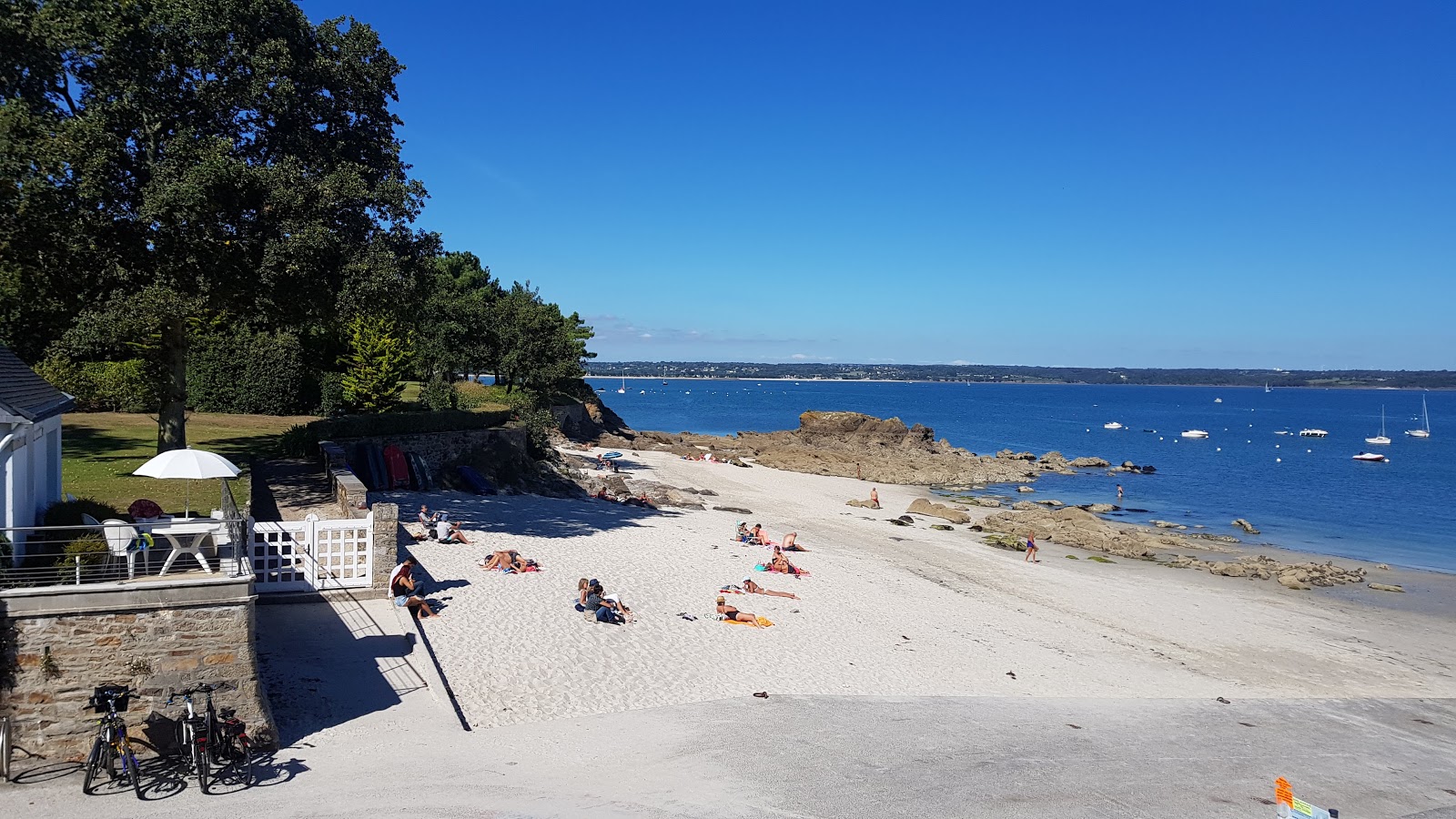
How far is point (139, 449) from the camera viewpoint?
20812 mm

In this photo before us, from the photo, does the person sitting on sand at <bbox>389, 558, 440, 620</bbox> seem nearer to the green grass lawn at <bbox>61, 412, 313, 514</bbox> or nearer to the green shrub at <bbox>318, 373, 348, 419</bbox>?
the green grass lawn at <bbox>61, 412, 313, 514</bbox>

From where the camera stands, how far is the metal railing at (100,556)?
838cm

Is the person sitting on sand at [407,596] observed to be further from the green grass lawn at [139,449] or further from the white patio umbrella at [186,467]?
the white patio umbrella at [186,467]

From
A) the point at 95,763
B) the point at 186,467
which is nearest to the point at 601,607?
the point at 186,467

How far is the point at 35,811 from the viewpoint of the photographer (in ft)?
25.0

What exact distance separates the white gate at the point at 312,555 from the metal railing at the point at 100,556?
3.15 meters

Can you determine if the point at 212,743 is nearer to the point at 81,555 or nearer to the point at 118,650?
the point at 118,650

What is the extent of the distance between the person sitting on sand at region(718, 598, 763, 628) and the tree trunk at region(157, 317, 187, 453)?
11.5 m

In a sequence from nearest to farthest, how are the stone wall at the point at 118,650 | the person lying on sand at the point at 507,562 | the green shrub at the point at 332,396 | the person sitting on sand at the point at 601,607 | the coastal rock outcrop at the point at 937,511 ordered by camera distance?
the stone wall at the point at 118,650 → the person sitting on sand at the point at 601,607 → the person lying on sand at the point at 507,562 → the green shrub at the point at 332,396 → the coastal rock outcrop at the point at 937,511

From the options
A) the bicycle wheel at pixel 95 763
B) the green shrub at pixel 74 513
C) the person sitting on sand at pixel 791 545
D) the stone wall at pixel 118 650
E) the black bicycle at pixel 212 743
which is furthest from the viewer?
the person sitting on sand at pixel 791 545

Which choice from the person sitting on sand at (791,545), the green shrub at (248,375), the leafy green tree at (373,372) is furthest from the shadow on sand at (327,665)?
the green shrub at (248,375)

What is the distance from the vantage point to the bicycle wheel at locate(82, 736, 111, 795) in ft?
26.2

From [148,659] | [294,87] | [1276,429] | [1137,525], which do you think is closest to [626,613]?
[148,659]

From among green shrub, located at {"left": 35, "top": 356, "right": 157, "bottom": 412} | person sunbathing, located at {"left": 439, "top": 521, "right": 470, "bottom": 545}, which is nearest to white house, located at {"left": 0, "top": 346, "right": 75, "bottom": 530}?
person sunbathing, located at {"left": 439, "top": 521, "right": 470, "bottom": 545}
